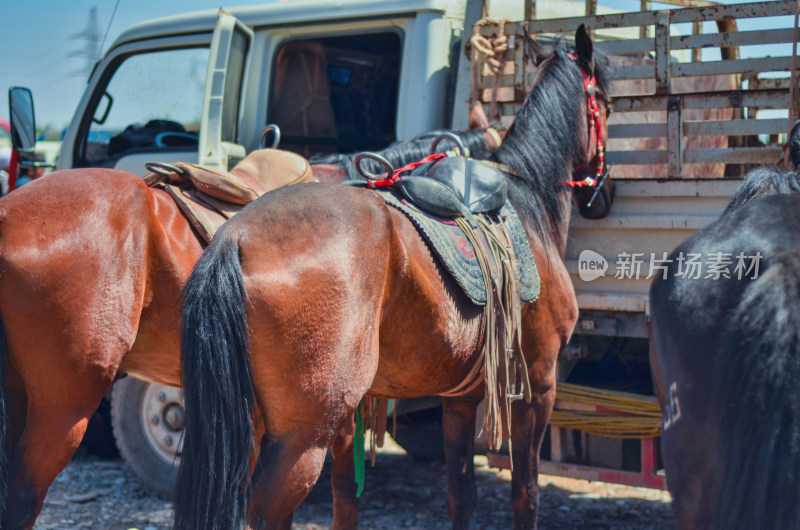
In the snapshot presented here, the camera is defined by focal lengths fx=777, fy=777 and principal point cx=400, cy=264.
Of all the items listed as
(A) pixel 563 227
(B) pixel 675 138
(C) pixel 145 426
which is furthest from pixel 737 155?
(C) pixel 145 426

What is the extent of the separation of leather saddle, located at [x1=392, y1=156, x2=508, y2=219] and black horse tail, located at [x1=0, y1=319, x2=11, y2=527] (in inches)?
59.3

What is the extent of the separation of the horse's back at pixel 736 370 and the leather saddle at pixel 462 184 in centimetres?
112

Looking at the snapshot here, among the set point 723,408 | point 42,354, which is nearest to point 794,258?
point 723,408

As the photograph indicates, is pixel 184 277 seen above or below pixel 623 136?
below

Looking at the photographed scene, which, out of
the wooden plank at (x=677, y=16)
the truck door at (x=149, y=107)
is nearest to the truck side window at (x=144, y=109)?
the truck door at (x=149, y=107)

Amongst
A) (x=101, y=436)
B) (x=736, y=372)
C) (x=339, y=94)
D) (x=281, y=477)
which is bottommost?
(x=101, y=436)

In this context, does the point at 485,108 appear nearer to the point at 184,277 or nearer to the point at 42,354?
the point at 184,277

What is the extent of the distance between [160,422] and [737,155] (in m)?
3.44

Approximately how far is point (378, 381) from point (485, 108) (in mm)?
2117

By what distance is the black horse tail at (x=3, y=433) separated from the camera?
8.59 feet

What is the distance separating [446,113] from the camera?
4.64 m

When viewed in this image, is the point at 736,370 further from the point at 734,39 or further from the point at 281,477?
the point at 734,39

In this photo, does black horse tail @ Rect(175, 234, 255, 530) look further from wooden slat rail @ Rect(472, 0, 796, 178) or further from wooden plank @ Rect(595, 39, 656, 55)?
wooden plank @ Rect(595, 39, 656, 55)

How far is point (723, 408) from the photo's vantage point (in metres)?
1.78
